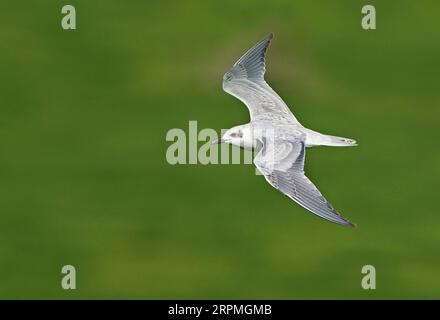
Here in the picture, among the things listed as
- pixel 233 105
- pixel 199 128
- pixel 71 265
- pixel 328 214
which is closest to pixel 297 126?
pixel 328 214

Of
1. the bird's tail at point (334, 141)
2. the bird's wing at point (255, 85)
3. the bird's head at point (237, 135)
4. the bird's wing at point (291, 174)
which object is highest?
the bird's wing at point (255, 85)

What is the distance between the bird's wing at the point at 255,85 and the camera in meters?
10.5

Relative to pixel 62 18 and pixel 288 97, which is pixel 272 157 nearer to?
pixel 288 97

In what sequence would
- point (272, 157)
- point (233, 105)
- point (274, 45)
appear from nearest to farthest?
1. point (272, 157)
2. point (233, 105)
3. point (274, 45)

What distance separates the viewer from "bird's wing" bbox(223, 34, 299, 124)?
412 inches

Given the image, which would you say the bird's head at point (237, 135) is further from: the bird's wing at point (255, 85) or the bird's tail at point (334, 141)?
the bird's tail at point (334, 141)

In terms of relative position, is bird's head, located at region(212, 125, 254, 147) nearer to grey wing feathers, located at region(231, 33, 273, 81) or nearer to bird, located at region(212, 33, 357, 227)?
bird, located at region(212, 33, 357, 227)

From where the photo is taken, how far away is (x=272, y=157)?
8.96m

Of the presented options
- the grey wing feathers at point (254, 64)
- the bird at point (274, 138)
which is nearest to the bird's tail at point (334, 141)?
the bird at point (274, 138)

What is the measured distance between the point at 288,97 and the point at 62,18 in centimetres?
479

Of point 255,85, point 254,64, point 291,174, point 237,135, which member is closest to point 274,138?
point 237,135

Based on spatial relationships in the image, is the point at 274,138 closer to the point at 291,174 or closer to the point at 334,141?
the point at 334,141

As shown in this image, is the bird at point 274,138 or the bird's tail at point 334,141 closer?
the bird at point 274,138

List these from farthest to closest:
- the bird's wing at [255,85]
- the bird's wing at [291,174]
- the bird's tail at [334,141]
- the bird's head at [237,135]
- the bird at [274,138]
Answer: the bird's wing at [255,85] < the bird's head at [237,135] < the bird's tail at [334,141] < the bird at [274,138] < the bird's wing at [291,174]
